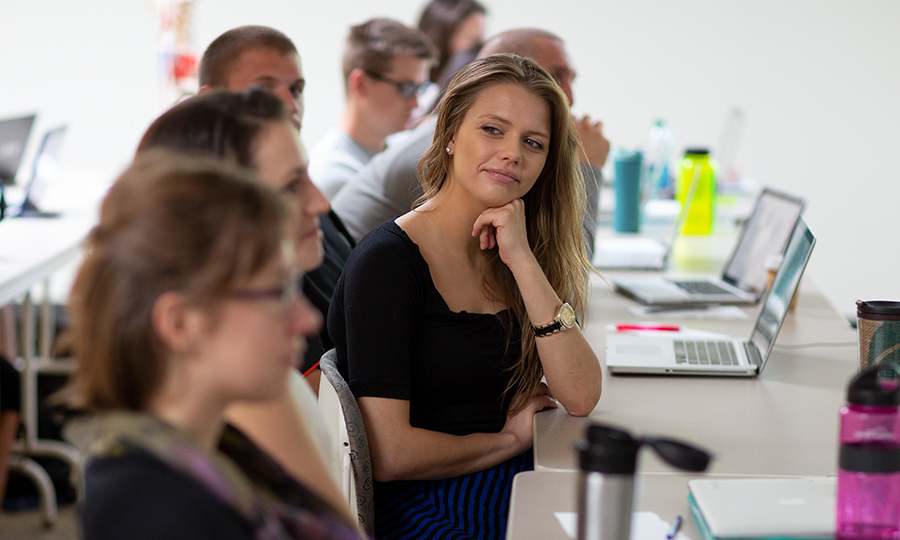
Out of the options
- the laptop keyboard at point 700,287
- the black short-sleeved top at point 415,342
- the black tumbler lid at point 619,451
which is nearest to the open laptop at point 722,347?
the black short-sleeved top at point 415,342

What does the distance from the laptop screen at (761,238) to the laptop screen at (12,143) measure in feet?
8.40

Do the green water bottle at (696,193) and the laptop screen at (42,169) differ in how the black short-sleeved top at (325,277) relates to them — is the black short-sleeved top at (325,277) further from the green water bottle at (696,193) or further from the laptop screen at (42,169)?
the laptop screen at (42,169)

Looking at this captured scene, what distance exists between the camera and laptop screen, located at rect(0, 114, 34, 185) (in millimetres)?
3301

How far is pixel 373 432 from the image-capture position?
4.88 ft

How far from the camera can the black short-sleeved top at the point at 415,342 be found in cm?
150

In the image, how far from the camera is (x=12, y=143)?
3.37m

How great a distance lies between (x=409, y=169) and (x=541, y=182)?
72 cm

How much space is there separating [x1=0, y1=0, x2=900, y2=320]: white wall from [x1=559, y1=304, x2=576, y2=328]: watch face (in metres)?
4.23

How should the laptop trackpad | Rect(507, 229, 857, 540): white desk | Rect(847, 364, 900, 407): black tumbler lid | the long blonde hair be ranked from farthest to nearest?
the laptop trackpad, the long blonde hair, Rect(507, 229, 857, 540): white desk, Rect(847, 364, 900, 407): black tumbler lid

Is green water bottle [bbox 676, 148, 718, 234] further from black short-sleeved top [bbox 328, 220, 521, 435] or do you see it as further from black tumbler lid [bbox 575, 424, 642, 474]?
black tumbler lid [bbox 575, 424, 642, 474]

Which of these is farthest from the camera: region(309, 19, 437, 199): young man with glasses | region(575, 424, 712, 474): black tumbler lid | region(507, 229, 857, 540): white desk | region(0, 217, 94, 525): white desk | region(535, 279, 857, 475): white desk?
region(309, 19, 437, 199): young man with glasses

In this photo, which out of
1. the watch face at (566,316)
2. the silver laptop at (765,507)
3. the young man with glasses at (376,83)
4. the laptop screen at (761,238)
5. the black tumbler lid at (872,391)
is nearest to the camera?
the black tumbler lid at (872,391)

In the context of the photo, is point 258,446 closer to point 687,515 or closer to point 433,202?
point 687,515

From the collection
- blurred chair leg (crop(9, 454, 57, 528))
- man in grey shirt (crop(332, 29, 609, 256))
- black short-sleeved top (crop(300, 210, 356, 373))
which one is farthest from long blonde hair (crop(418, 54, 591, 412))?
blurred chair leg (crop(9, 454, 57, 528))
